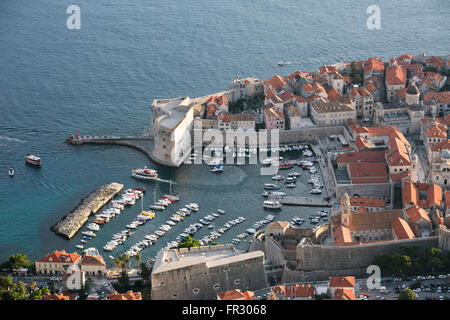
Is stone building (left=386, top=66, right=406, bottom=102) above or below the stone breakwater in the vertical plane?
above

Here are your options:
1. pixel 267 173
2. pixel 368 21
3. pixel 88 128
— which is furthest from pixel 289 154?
pixel 368 21

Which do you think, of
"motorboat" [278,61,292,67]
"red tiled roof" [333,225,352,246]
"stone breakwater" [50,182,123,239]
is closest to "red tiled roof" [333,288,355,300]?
"red tiled roof" [333,225,352,246]

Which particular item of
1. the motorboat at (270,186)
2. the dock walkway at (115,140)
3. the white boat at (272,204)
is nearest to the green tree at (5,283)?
the white boat at (272,204)

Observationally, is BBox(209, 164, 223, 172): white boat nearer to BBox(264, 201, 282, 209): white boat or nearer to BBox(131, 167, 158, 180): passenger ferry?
BBox(131, 167, 158, 180): passenger ferry

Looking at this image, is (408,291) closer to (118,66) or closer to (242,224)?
(242,224)

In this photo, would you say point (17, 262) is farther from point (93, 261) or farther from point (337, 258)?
point (337, 258)

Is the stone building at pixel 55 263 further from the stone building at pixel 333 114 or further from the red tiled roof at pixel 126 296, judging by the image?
the stone building at pixel 333 114

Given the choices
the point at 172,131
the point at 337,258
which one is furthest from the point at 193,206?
the point at 337,258
